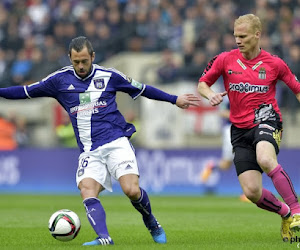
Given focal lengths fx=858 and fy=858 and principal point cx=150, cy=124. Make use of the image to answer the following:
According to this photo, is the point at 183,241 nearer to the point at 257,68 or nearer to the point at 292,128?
the point at 257,68

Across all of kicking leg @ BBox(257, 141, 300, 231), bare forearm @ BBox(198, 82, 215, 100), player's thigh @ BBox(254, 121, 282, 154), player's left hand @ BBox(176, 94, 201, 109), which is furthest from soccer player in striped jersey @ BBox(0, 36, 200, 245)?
kicking leg @ BBox(257, 141, 300, 231)

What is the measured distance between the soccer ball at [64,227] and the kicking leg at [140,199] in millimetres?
631

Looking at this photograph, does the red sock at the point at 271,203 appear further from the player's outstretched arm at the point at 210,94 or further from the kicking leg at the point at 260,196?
the player's outstretched arm at the point at 210,94

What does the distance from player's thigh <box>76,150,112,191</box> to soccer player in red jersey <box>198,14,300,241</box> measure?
1.37 m

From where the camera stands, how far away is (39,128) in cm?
2427

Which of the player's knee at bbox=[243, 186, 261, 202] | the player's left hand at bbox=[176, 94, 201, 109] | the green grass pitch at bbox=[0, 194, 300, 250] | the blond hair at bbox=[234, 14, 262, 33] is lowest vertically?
the green grass pitch at bbox=[0, 194, 300, 250]

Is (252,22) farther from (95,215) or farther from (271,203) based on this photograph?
(95,215)

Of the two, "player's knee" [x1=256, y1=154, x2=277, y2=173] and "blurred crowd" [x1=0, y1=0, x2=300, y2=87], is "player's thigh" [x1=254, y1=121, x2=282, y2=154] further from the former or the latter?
"blurred crowd" [x1=0, y1=0, x2=300, y2=87]

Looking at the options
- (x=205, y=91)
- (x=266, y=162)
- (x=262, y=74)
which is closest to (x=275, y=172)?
(x=266, y=162)

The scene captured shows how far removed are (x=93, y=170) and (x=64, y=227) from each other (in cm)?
67

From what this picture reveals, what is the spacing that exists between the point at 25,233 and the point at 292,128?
1216cm

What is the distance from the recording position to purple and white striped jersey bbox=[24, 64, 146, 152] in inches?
364

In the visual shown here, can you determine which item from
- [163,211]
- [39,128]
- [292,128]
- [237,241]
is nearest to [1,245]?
[237,241]

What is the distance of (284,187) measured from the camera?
29.9ft
